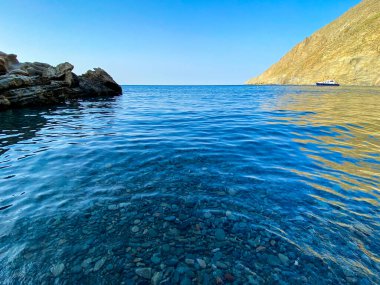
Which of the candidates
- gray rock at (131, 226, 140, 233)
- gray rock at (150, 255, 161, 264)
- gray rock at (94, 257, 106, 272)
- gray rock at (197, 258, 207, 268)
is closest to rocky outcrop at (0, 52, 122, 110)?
gray rock at (131, 226, 140, 233)

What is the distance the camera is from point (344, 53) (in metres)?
120

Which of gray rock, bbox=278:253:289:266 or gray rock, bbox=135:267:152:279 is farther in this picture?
gray rock, bbox=278:253:289:266

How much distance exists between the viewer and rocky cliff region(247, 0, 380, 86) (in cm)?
10606

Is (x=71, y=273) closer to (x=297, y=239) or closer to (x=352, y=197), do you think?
(x=297, y=239)

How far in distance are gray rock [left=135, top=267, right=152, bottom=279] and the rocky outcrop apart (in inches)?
1063

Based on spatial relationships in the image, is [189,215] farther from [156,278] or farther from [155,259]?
[156,278]

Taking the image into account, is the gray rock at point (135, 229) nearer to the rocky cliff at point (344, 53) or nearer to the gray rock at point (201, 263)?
the gray rock at point (201, 263)

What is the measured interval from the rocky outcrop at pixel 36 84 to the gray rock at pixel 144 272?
27012 mm

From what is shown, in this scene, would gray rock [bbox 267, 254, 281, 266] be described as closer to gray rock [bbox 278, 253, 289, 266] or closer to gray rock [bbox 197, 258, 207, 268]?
gray rock [bbox 278, 253, 289, 266]

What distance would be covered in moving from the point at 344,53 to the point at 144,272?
153 meters

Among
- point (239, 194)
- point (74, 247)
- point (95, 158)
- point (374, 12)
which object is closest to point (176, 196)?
point (239, 194)

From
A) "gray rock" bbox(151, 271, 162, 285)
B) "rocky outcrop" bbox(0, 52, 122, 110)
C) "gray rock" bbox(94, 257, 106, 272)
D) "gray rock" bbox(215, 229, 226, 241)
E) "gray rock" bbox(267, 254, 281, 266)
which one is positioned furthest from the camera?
"rocky outcrop" bbox(0, 52, 122, 110)

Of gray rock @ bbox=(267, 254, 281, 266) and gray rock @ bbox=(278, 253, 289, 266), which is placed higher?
gray rock @ bbox=(278, 253, 289, 266)

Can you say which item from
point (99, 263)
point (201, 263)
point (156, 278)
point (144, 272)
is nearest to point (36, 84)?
point (99, 263)
